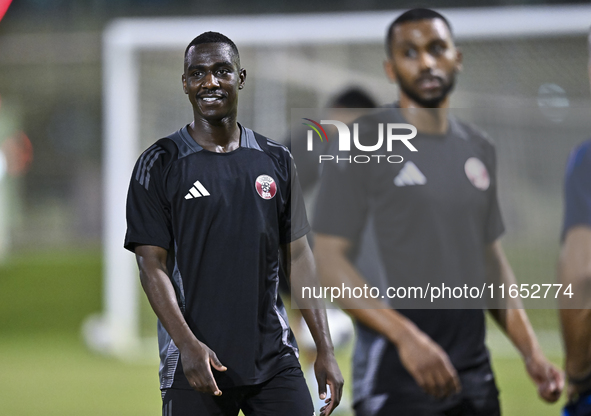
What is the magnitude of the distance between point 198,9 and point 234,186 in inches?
637

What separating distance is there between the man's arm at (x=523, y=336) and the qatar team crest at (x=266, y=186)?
2.80ft

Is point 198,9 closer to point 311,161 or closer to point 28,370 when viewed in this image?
point 28,370

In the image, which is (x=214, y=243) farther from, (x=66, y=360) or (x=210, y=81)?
(x=66, y=360)

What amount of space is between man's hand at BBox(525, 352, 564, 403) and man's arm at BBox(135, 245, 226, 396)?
1118 millimetres

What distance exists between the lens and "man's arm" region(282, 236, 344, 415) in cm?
233

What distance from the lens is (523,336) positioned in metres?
2.61

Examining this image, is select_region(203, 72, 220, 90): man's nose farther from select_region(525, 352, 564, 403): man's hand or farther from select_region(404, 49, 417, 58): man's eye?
select_region(525, 352, 564, 403): man's hand

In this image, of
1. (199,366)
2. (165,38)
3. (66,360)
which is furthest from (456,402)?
(66,360)

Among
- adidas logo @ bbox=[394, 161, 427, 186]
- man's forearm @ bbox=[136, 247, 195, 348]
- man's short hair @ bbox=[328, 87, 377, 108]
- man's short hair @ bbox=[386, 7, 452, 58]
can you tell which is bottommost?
man's forearm @ bbox=[136, 247, 195, 348]

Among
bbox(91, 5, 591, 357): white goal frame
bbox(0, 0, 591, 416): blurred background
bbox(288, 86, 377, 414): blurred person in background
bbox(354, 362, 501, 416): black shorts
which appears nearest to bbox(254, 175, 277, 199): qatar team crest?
bbox(354, 362, 501, 416): black shorts

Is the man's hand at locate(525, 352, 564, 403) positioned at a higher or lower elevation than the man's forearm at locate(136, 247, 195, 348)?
lower

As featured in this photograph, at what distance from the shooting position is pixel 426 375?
243cm

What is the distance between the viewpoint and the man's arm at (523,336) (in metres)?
2.51

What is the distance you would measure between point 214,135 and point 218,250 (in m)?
0.39
